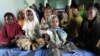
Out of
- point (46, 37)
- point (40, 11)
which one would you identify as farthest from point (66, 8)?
point (46, 37)

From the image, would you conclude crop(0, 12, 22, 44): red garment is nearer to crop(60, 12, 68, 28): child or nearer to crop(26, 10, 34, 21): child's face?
crop(26, 10, 34, 21): child's face

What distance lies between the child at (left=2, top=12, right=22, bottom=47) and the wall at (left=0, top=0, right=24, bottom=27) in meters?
0.19

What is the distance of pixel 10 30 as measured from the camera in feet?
5.52

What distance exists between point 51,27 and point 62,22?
0.50 ft

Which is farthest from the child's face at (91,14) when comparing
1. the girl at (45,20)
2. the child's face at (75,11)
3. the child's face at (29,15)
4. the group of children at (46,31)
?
the child's face at (29,15)

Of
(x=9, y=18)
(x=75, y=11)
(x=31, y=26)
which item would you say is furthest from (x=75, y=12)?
(x=9, y=18)

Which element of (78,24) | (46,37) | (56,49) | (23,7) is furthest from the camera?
(23,7)

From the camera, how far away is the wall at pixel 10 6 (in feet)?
6.11

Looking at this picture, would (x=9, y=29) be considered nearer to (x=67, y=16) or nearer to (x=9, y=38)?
(x=9, y=38)

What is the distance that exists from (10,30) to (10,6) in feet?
1.08

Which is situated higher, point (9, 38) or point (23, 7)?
point (23, 7)

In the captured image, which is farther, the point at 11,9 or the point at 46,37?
the point at 11,9

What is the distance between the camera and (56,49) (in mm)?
1520

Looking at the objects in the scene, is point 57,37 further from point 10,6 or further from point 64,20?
point 10,6
